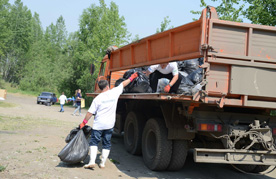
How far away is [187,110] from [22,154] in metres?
3.51

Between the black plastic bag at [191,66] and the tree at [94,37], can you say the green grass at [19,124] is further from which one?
the tree at [94,37]

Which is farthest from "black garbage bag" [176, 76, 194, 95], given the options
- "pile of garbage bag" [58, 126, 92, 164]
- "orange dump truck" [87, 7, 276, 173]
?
"pile of garbage bag" [58, 126, 92, 164]

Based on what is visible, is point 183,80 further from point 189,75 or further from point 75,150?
point 75,150

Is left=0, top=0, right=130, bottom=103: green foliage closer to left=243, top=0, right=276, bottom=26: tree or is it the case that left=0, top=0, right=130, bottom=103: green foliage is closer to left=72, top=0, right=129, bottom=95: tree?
left=72, top=0, right=129, bottom=95: tree

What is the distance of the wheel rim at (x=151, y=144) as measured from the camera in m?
6.15

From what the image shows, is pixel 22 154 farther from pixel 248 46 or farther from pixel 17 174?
A: pixel 248 46

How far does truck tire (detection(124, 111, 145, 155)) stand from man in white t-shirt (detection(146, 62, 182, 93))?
0.92 m

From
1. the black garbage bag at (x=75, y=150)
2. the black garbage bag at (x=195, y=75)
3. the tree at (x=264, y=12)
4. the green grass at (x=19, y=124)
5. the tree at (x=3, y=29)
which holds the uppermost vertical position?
the tree at (x=3, y=29)

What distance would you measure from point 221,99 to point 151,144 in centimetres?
229

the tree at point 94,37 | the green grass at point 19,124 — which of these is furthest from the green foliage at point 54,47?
the green grass at point 19,124

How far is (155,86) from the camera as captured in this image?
269 inches

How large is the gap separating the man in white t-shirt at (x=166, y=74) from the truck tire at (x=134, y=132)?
3.01 ft

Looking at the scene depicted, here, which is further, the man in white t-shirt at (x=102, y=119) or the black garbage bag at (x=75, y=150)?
the man in white t-shirt at (x=102, y=119)

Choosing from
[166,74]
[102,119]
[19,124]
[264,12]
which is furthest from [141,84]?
[264,12]
